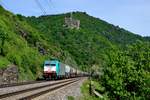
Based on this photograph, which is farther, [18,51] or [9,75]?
[18,51]

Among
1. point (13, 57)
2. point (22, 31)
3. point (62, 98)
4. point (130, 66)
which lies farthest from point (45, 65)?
point (62, 98)

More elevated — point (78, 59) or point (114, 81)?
point (78, 59)

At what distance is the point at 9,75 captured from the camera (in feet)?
168

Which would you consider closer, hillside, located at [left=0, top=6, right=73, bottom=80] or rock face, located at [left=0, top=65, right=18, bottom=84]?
rock face, located at [left=0, top=65, right=18, bottom=84]

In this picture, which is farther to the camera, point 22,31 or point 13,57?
point 22,31

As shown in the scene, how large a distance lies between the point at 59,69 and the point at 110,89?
18.6 meters

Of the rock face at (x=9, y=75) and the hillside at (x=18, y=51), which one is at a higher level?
the hillside at (x=18, y=51)

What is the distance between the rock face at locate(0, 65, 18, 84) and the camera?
48.8 metres

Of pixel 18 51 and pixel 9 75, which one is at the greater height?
pixel 18 51

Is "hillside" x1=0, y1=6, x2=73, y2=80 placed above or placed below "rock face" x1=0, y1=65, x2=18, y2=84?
above

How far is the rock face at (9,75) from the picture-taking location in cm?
4875

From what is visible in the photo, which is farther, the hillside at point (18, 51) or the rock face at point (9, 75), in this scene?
the hillside at point (18, 51)

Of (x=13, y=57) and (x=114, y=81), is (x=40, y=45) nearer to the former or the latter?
(x=13, y=57)

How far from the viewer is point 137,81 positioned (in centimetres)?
5469
